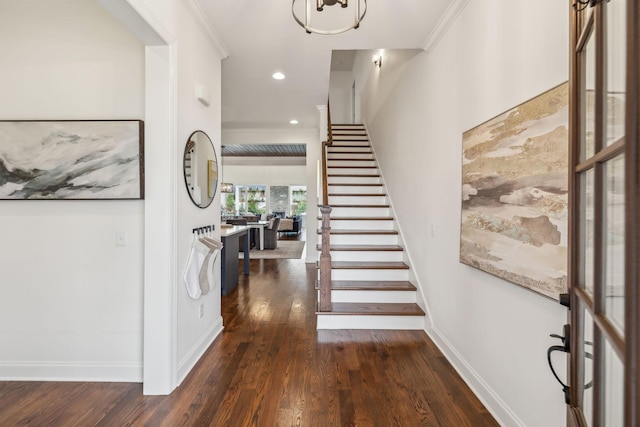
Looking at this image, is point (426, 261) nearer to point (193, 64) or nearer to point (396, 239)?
point (396, 239)

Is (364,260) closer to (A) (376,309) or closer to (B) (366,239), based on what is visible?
(B) (366,239)

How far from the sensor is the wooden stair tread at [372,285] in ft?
11.2

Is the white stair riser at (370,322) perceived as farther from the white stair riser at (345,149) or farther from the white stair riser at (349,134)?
the white stair riser at (349,134)

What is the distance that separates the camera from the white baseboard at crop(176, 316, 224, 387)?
227 cm

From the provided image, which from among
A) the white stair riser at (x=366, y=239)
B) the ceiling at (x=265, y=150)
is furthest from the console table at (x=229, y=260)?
the ceiling at (x=265, y=150)

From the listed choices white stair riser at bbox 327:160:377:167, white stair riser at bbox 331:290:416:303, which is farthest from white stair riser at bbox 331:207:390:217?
white stair riser at bbox 331:290:416:303

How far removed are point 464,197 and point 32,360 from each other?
3333mm

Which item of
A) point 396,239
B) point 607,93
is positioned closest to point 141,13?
point 607,93

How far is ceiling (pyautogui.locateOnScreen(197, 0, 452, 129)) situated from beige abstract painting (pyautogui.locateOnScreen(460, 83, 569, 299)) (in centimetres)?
119

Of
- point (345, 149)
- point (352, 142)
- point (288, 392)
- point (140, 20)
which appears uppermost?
point (352, 142)

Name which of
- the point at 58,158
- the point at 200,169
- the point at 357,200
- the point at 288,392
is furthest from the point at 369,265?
the point at 58,158

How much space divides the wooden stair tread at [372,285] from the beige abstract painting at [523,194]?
1352 mm

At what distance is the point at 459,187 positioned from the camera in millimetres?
2398

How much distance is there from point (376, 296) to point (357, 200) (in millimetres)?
1897
